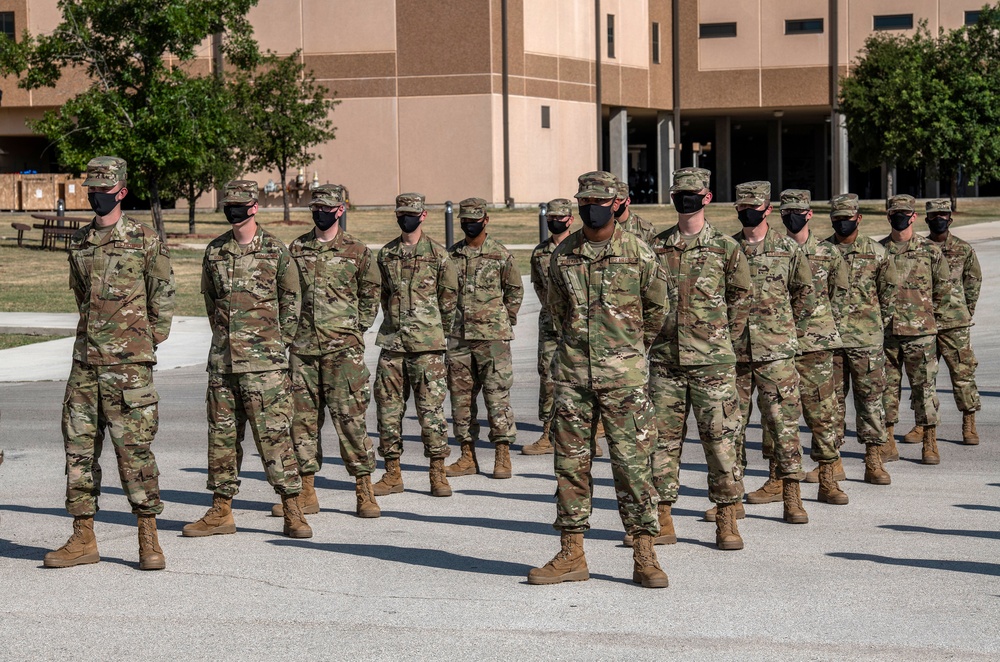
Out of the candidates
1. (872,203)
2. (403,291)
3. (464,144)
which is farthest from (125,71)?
(872,203)

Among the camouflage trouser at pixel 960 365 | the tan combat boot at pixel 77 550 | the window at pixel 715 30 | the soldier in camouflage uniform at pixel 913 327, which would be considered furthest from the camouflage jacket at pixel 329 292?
the window at pixel 715 30

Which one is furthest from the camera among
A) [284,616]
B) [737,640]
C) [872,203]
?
[872,203]

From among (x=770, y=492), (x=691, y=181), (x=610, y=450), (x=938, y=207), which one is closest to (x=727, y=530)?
(x=610, y=450)

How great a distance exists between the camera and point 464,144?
175ft

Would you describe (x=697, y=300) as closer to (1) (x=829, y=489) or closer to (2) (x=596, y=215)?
(2) (x=596, y=215)

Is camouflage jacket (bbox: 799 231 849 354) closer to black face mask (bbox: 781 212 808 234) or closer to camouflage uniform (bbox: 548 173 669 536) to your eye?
black face mask (bbox: 781 212 808 234)

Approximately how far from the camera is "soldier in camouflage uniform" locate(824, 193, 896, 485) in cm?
1147

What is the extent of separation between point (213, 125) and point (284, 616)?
28.0 metres

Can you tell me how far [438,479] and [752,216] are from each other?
3086 mm

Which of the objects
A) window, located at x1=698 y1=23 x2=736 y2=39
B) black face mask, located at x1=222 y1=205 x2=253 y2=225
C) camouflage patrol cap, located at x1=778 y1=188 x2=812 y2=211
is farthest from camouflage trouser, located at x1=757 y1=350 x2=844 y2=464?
window, located at x1=698 y1=23 x2=736 y2=39

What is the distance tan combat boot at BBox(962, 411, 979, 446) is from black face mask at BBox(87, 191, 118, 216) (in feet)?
26.1

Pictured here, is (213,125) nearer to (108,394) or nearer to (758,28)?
(108,394)

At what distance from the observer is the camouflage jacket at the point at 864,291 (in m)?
11.6

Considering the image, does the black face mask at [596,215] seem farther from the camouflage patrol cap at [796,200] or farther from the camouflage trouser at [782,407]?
the camouflage patrol cap at [796,200]
